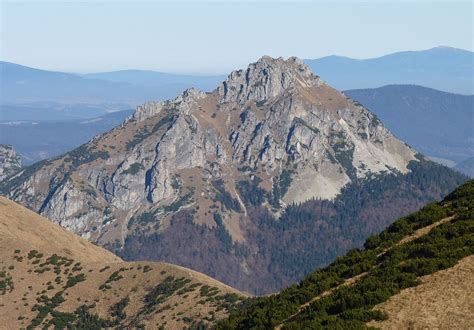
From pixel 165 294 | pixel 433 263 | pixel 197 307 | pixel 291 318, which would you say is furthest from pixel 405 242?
pixel 165 294

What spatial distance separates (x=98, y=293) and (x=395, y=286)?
9932 cm

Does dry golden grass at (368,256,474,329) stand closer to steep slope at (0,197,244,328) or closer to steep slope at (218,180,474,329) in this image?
steep slope at (218,180,474,329)

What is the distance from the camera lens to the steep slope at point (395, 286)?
4794 centimetres

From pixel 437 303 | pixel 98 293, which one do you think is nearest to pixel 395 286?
pixel 437 303

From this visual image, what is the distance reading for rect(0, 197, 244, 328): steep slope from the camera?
125706 mm

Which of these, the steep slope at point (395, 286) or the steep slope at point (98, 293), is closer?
the steep slope at point (395, 286)

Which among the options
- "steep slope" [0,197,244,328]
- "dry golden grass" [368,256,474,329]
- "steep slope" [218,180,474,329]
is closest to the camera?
"dry golden grass" [368,256,474,329]

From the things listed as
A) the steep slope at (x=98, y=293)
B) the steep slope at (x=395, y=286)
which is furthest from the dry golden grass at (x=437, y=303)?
the steep slope at (x=98, y=293)

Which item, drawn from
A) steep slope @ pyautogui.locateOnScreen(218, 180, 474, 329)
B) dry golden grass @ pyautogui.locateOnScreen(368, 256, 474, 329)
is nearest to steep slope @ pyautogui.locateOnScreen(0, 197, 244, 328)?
steep slope @ pyautogui.locateOnScreen(218, 180, 474, 329)

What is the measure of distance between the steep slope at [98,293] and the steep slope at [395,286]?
185ft

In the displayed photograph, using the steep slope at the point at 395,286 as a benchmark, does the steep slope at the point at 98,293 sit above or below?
below

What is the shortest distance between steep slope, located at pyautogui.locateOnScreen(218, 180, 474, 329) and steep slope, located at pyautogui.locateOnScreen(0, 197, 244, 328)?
185 ft

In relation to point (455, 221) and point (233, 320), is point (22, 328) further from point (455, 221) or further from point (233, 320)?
point (455, 221)

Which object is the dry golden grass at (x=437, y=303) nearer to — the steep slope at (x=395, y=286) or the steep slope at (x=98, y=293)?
the steep slope at (x=395, y=286)
